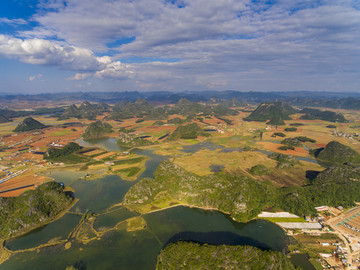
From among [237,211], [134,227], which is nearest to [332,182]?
[237,211]

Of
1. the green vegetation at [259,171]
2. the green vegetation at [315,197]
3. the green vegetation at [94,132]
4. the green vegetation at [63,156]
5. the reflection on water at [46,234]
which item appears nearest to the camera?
the reflection on water at [46,234]

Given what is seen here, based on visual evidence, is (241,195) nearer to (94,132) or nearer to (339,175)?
(339,175)

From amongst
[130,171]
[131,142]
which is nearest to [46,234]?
[130,171]

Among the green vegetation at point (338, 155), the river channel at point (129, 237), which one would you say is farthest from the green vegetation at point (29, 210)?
the green vegetation at point (338, 155)

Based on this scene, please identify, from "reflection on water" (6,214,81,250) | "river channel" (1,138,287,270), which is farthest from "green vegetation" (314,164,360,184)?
"reflection on water" (6,214,81,250)

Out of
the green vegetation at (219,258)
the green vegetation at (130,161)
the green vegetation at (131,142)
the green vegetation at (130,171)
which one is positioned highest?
the green vegetation at (131,142)

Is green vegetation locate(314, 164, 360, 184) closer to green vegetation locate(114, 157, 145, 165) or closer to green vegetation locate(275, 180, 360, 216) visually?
green vegetation locate(275, 180, 360, 216)

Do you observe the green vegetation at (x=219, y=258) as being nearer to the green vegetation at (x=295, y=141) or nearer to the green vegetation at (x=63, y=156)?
the green vegetation at (x=63, y=156)

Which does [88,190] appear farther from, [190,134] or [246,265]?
[190,134]
